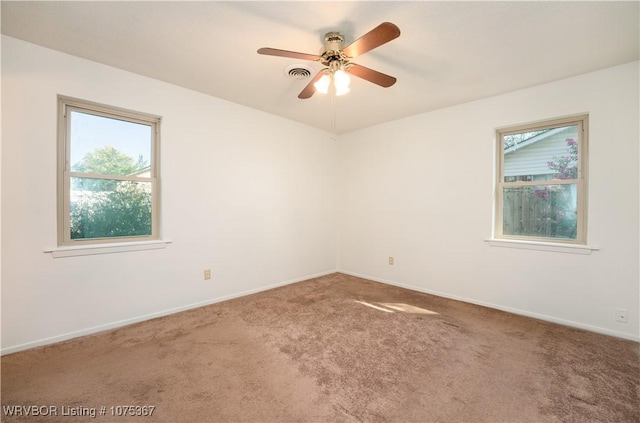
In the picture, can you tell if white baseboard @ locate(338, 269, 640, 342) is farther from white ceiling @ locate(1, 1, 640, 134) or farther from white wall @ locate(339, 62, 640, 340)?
white ceiling @ locate(1, 1, 640, 134)

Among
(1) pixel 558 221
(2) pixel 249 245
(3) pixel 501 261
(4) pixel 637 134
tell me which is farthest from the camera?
(2) pixel 249 245

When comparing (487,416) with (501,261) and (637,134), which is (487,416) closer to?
(501,261)

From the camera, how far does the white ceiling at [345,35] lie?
178cm

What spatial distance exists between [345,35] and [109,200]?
2635mm

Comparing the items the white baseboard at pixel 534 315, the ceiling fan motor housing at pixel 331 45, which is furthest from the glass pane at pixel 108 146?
the white baseboard at pixel 534 315

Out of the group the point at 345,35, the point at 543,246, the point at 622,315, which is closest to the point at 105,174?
the point at 345,35

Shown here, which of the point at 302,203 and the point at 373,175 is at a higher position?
the point at 373,175

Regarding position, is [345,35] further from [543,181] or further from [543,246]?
[543,246]

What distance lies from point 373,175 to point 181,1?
3.20 metres

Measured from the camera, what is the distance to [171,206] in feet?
9.53

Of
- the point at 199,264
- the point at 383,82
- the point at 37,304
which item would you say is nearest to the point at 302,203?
the point at 199,264

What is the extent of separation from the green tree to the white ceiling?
0.91m

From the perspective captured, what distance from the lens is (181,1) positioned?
1.72 m

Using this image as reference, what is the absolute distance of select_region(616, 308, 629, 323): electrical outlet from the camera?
2404 mm
